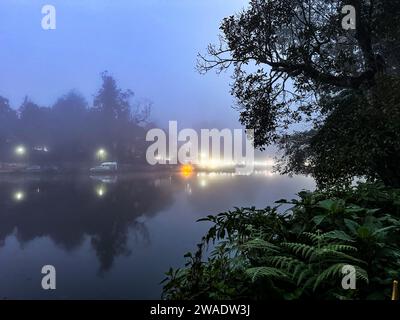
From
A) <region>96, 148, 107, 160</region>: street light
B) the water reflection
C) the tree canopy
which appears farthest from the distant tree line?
the tree canopy

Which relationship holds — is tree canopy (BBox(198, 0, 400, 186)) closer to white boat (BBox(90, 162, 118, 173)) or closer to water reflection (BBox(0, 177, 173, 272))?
water reflection (BBox(0, 177, 173, 272))

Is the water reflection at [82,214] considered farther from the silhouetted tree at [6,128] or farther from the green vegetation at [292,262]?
the silhouetted tree at [6,128]

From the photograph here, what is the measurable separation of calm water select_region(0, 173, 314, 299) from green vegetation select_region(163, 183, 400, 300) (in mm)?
6970

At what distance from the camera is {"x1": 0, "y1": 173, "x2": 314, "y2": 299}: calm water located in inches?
458

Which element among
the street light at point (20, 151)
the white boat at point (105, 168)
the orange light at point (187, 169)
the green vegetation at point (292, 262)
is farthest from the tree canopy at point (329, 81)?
the street light at point (20, 151)

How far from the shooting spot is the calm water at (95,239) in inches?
458

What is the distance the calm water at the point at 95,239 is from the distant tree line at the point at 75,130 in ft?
91.6

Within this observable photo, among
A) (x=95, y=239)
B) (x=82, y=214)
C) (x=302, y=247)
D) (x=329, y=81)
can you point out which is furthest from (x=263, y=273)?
(x=82, y=214)

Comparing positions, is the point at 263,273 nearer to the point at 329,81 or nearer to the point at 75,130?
the point at 329,81

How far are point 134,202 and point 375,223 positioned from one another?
25817 mm

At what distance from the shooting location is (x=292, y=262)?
2.48 meters

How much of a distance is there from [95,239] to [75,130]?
164 feet
